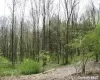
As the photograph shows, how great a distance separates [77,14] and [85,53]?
27575 millimetres

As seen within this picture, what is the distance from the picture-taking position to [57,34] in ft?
125

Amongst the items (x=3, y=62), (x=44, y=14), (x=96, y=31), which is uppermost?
(x=44, y=14)

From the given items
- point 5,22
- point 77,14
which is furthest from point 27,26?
point 77,14

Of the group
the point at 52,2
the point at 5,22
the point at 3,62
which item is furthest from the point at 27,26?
the point at 3,62

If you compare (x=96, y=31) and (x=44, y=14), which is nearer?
(x=96, y=31)

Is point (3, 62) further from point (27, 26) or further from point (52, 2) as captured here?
point (27, 26)

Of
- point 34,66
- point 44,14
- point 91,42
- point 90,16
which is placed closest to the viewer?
point 91,42

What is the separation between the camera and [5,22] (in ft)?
175

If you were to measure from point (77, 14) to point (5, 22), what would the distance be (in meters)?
18.0

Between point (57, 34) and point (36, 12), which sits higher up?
point (36, 12)

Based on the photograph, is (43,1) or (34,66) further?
(43,1)

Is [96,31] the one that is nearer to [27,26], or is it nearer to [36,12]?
[36,12]

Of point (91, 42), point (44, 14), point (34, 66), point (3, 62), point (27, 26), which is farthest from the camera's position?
point (27, 26)

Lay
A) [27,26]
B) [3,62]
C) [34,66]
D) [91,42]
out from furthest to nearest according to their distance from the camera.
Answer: [27,26], [3,62], [34,66], [91,42]
